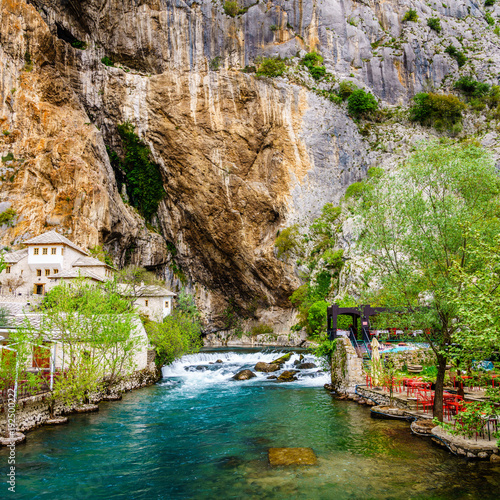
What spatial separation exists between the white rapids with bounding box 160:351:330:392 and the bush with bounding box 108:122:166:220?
2609cm

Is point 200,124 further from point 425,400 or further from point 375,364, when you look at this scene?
point 425,400

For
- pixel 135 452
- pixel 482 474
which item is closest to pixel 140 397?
pixel 135 452

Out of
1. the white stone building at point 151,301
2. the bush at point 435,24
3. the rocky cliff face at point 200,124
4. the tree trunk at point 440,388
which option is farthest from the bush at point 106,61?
the tree trunk at point 440,388

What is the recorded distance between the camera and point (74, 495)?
31.0 feet

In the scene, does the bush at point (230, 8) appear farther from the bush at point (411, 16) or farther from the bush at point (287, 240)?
the bush at point (287, 240)

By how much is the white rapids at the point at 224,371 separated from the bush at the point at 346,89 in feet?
128

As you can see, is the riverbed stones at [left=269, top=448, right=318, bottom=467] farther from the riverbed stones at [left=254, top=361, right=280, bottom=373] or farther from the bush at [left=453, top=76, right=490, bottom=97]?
the bush at [left=453, top=76, right=490, bottom=97]

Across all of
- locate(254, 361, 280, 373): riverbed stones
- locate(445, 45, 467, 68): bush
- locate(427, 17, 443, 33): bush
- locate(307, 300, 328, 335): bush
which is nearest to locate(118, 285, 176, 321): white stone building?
locate(254, 361, 280, 373): riverbed stones

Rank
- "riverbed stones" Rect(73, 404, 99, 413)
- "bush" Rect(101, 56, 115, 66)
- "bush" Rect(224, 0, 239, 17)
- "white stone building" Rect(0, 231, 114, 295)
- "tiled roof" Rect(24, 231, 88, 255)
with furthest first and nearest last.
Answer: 1. "bush" Rect(224, 0, 239, 17)
2. "bush" Rect(101, 56, 115, 66)
3. "tiled roof" Rect(24, 231, 88, 255)
4. "white stone building" Rect(0, 231, 114, 295)
5. "riverbed stones" Rect(73, 404, 99, 413)

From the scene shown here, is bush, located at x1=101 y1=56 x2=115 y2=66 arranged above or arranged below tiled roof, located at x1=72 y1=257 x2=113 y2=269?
above

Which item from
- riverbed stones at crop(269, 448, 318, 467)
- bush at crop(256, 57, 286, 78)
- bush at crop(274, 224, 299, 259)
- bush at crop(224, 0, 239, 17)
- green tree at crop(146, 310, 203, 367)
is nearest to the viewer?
riverbed stones at crop(269, 448, 318, 467)

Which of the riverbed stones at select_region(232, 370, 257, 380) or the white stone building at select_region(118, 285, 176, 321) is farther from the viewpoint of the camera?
the white stone building at select_region(118, 285, 176, 321)

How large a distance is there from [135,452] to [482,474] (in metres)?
10.0

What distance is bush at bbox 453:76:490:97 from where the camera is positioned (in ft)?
183
